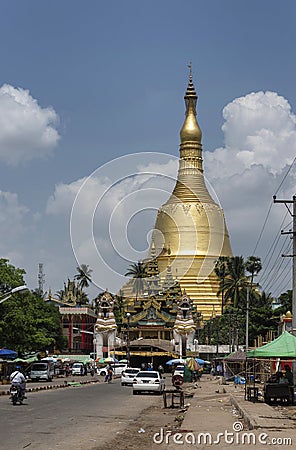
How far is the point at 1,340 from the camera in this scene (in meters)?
53.8

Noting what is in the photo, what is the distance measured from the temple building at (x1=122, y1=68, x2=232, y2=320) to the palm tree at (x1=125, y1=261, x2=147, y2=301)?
201 centimetres

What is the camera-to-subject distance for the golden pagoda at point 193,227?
110 meters

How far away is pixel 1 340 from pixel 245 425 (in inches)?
1434

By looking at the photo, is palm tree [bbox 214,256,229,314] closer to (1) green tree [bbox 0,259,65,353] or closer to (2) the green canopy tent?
(1) green tree [bbox 0,259,65,353]

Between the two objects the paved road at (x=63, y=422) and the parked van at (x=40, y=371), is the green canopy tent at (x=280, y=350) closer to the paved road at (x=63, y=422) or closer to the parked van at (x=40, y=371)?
the paved road at (x=63, y=422)

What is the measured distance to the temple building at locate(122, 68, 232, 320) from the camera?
110 m

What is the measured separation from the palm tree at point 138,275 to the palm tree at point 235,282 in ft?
57.0

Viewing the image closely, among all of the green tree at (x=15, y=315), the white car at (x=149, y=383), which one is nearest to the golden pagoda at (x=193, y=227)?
the green tree at (x=15, y=315)

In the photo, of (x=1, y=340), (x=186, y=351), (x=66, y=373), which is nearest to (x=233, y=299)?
(x=186, y=351)

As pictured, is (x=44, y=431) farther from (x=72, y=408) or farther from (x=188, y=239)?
(x=188, y=239)

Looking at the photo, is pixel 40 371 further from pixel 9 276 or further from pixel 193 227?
pixel 193 227

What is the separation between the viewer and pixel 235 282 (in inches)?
3789

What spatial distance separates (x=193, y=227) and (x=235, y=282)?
1784 centimetres

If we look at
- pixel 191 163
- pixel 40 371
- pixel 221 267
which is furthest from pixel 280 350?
pixel 191 163
